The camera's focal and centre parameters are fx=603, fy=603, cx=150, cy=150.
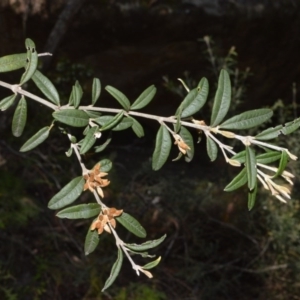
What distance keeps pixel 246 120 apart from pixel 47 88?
12.3 inches

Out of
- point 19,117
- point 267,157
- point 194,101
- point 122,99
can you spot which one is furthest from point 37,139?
point 267,157

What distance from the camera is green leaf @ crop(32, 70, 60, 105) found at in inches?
37.1

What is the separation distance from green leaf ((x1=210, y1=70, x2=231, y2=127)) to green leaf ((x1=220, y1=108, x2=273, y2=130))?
0.02 metres

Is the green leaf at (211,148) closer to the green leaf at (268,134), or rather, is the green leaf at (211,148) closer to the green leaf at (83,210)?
the green leaf at (268,134)

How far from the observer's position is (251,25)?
3004 millimetres

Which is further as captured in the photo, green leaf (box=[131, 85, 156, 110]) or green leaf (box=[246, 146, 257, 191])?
green leaf (box=[131, 85, 156, 110])

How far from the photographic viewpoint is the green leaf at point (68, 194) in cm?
90

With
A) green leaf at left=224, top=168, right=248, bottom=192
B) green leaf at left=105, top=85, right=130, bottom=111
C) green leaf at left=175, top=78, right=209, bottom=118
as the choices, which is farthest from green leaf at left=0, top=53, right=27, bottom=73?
green leaf at left=224, top=168, right=248, bottom=192

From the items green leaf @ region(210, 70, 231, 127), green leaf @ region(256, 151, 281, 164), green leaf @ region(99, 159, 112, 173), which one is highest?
green leaf @ region(210, 70, 231, 127)

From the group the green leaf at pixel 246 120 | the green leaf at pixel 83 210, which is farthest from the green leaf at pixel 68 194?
the green leaf at pixel 246 120

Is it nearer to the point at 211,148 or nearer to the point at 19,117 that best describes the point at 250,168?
the point at 211,148

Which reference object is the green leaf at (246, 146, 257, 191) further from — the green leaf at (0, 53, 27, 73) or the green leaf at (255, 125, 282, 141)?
the green leaf at (0, 53, 27, 73)

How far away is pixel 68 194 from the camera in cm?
90

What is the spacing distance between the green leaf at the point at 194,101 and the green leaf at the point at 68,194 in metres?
0.19
